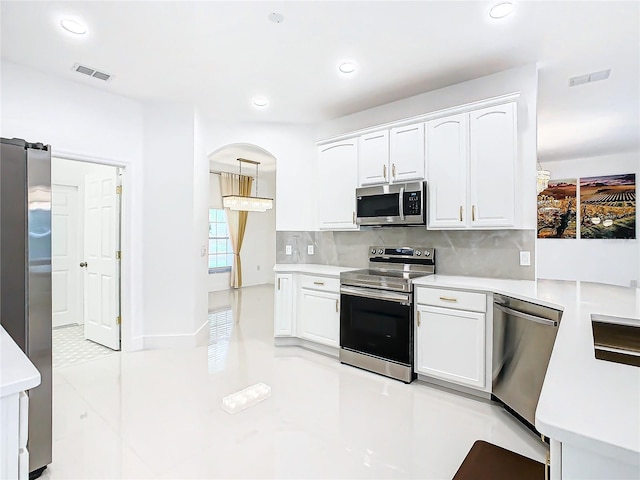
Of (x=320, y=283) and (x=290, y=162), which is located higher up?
(x=290, y=162)

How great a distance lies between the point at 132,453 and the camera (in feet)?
6.81

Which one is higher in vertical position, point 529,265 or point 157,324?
point 529,265

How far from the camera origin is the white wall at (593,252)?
18.3 feet

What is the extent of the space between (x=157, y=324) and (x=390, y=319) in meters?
2.65

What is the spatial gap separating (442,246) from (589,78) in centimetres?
210

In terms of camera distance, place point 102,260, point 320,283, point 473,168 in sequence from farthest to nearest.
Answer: point 102,260 < point 320,283 < point 473,168

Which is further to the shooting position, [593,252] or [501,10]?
[593,252]

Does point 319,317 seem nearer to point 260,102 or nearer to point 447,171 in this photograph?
point 447,171

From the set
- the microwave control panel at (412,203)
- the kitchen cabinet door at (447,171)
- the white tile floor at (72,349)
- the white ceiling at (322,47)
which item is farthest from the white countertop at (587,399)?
the white tile floor at (72,349)

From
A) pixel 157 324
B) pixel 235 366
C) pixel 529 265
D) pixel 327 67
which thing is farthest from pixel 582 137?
pixel 157 324

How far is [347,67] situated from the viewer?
10.1 feet

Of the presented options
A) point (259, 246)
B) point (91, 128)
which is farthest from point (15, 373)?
point (259, 246)

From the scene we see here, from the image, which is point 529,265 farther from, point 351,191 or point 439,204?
point 351,191

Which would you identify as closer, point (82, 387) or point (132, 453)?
point (132, 453)
